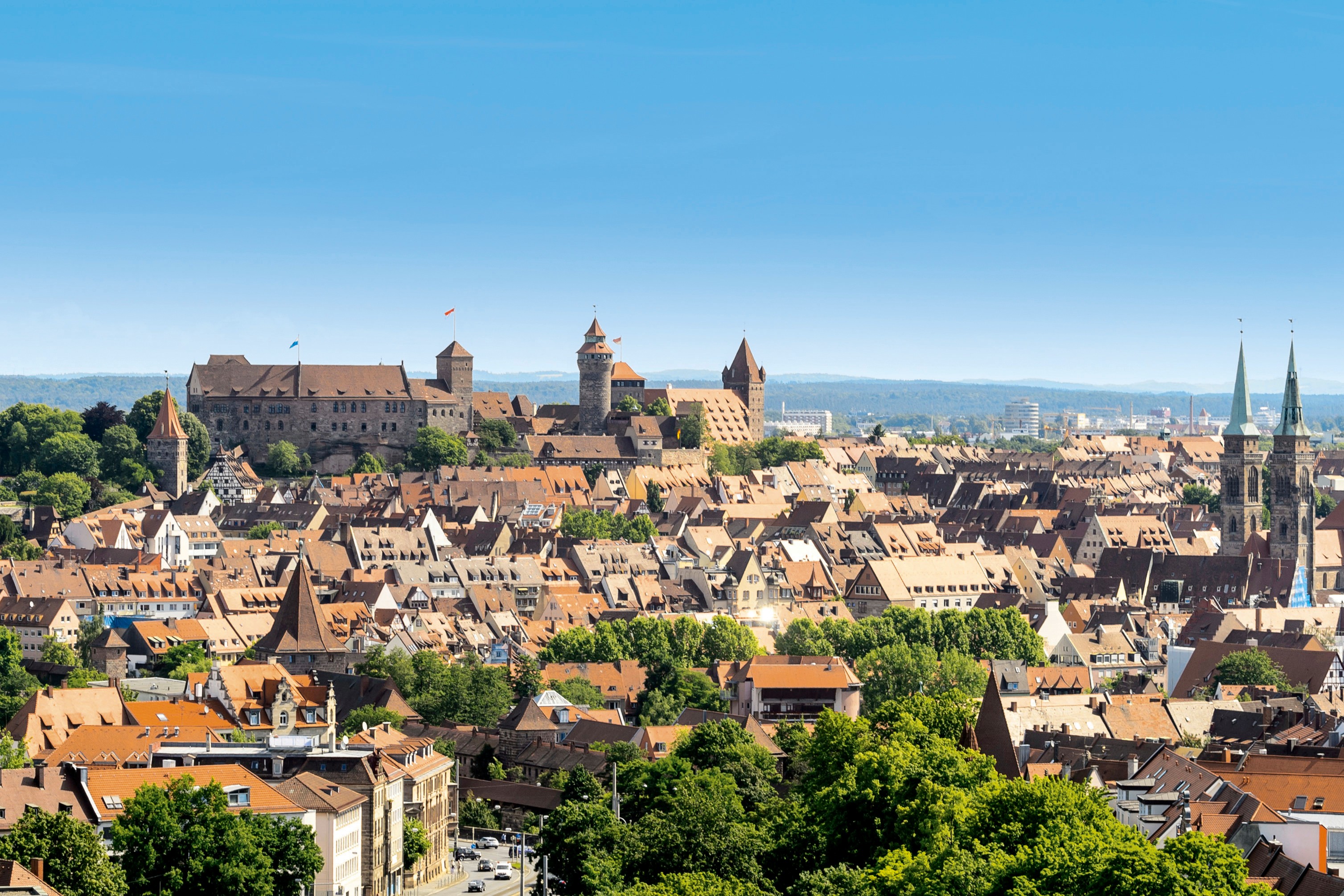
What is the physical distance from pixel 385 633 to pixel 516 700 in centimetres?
1343

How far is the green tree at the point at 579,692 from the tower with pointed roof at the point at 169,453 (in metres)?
68.2

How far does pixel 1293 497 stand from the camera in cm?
15050

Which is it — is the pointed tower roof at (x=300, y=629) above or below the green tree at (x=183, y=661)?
above

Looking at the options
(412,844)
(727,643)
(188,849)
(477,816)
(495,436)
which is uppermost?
(495,436)

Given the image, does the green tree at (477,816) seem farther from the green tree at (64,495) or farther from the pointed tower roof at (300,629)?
the green tree at (64,495)

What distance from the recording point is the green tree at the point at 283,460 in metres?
169

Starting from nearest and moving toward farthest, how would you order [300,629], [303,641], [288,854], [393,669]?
[288,854] → [393,669] → [303,641] → [300,629]

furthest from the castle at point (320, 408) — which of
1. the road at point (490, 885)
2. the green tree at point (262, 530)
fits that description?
the road at point (490, 885)

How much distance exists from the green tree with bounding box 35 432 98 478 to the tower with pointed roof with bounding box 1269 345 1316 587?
77674 mm

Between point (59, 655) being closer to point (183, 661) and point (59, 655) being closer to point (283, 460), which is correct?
point (183, 661)

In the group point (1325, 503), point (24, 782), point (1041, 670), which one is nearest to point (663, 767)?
point (24, 782)

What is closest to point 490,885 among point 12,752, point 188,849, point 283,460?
point 188,849

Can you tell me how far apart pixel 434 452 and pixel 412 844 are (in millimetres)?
103787

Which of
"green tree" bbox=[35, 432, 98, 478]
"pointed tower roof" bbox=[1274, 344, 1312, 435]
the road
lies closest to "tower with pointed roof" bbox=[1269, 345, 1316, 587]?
"pointed tower roof" bbox=[1274, 344, 1312, 435]
